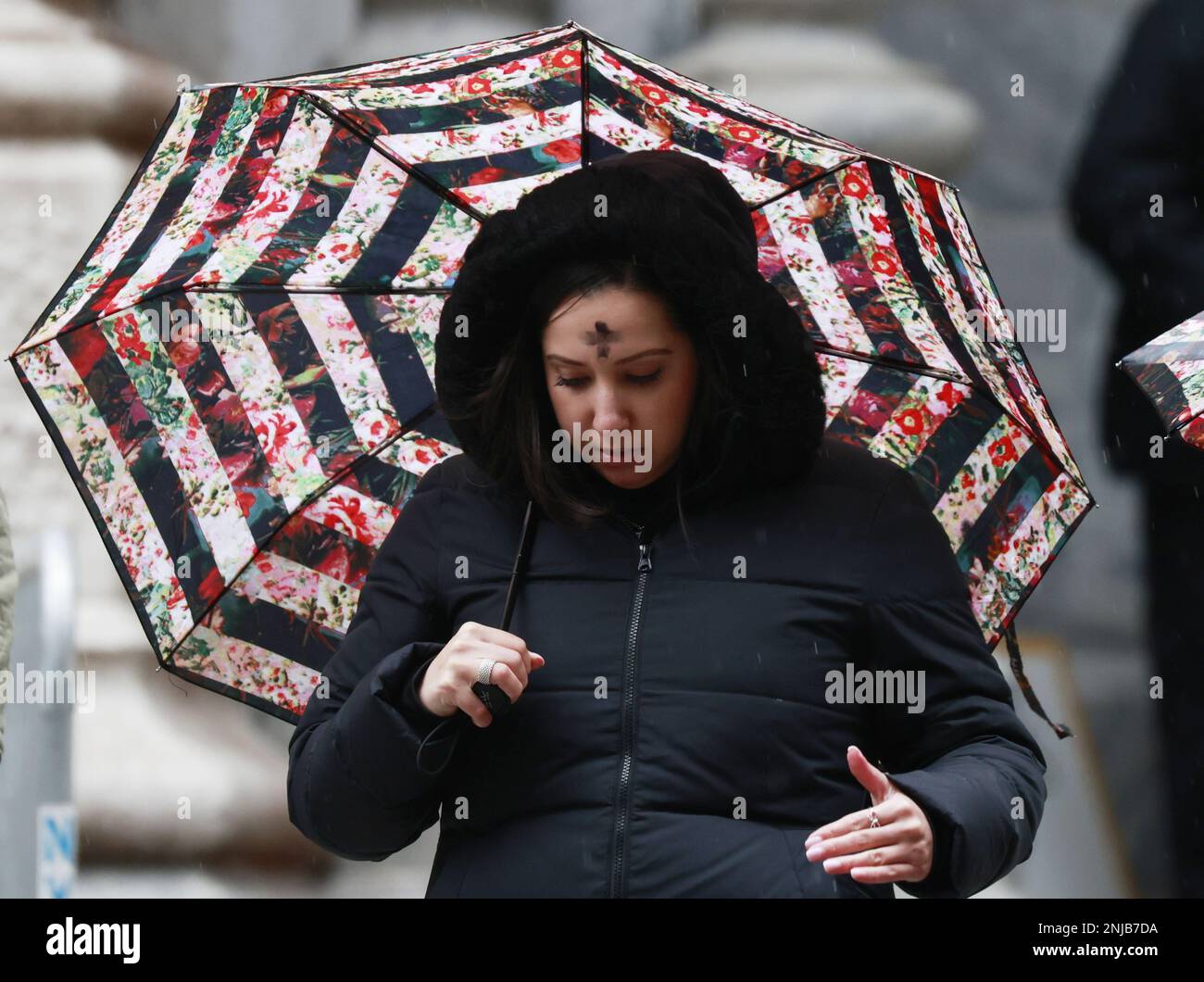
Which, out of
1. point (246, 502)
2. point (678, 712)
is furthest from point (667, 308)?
point (246, 502)

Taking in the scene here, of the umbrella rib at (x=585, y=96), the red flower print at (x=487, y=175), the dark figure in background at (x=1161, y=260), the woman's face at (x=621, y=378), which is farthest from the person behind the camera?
the dark figure in background at (x=1161, y=260)

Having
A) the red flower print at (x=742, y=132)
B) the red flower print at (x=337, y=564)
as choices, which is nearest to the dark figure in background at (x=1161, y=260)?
the red flower print at (x=742, y=132)

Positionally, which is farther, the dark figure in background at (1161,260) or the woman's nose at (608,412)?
the dark figure in background at (1161,260)

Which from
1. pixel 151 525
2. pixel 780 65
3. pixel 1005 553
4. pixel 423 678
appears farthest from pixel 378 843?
pixel 780 65

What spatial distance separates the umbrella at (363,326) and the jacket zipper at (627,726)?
1.73 feet

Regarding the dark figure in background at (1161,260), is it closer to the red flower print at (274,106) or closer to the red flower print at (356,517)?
the red flower print at (356,517)

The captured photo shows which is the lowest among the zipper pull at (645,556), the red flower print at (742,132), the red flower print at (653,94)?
the zipper pull at (645,556)

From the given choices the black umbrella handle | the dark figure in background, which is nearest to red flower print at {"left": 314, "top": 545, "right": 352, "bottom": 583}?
the black umbrella handle

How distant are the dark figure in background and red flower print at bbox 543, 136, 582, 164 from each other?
140cm

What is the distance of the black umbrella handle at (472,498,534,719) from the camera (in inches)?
78.8

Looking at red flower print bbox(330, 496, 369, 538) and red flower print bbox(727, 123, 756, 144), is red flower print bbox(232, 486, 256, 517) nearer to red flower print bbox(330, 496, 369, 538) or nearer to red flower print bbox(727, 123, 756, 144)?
red flower print bbox(330, 496, 369, 538)

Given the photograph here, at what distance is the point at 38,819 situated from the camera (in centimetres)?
312

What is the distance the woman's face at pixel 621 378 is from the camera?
7.09 feet

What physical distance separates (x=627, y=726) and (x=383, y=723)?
27 cm
